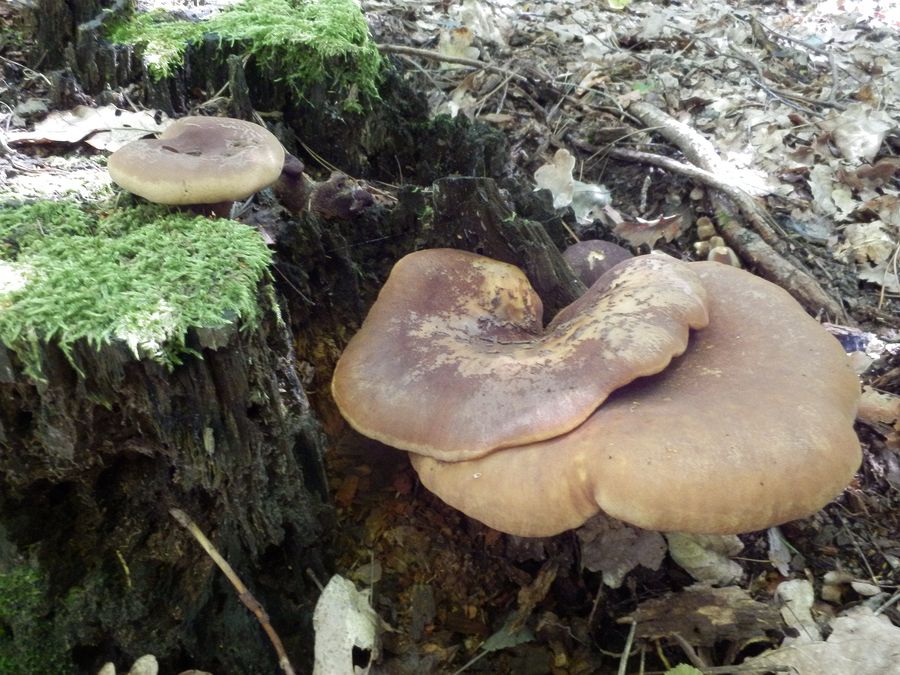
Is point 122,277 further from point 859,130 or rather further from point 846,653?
point 859,130

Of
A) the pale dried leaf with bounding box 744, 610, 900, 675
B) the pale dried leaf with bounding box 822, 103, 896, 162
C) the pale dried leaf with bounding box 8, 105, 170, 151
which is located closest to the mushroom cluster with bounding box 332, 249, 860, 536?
the pale dried leaf with bounding box 744, 610, 900, 675

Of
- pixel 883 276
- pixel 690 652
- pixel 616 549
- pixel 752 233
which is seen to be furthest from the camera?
pixel 752 233

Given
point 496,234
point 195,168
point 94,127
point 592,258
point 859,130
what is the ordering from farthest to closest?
point 859,130 < point 592,258 < point 496,234 < point 94,127 < point 195,168

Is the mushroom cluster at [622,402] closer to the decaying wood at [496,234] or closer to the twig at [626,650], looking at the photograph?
the decaying wood at [496,234]

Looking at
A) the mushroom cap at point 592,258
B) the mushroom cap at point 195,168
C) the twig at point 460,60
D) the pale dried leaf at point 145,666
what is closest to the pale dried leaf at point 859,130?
the twig at point 460,60

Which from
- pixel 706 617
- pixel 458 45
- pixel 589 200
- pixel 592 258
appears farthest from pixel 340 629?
pixel 458 45

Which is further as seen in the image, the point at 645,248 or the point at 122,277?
the point at 645,248

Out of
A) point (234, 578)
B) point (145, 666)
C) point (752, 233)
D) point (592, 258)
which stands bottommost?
point (145, 666)
